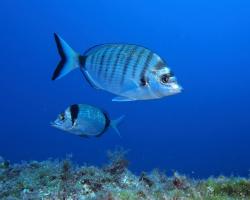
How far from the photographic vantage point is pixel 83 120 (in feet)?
15.1

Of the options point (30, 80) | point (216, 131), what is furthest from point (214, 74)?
point (30, 80)

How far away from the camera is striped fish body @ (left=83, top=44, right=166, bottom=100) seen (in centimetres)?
295

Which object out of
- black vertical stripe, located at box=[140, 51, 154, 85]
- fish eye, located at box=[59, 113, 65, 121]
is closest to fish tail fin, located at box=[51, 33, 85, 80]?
black vertical stripe, located at box=[140, 51, 154, 85]

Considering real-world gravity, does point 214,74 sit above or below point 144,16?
below

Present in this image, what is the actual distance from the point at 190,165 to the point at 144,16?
36821 mm

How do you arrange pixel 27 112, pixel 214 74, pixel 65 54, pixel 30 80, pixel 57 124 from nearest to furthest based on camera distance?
pixel 65 54 < pixel 57 124 < pixel 27 112 < pixel 30 80 < pixel 214 74

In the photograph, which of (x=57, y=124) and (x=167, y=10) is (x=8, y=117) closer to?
(x=167, y=10)

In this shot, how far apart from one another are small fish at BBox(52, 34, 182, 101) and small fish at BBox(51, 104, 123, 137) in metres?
1.58

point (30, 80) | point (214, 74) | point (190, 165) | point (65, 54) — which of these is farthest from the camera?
point (214, 74)

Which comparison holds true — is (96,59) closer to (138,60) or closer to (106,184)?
(138,60)

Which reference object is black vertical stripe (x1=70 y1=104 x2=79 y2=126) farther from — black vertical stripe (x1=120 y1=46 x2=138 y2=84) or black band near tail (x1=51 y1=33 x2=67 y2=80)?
black vertical stripe (x1=120 y1=46 x2=138 y2=84)

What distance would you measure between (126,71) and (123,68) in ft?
0.12

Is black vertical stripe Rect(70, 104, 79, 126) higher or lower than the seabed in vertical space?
higher

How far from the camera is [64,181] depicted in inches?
215
